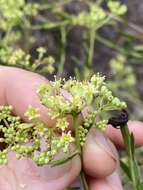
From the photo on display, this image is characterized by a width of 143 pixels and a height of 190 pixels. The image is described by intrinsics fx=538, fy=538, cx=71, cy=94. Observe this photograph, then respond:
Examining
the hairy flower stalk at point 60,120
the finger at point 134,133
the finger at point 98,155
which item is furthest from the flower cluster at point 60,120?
the finger at point 134,133

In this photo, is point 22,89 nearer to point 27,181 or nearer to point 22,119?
point 22,119

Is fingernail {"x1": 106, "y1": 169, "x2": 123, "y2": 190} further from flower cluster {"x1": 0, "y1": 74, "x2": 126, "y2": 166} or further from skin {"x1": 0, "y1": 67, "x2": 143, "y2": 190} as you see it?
flower cluster {"x1": 0, "y1": 74, "x2": 126, "y2": 166}

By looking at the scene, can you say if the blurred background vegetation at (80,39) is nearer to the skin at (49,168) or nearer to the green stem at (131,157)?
the skin at (49,168)

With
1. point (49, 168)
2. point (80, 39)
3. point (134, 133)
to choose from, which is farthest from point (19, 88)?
point (80, 39)

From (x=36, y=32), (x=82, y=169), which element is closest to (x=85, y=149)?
(x=82, y=169)

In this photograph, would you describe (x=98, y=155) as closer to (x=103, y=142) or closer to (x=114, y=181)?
(x=103, y=142)
